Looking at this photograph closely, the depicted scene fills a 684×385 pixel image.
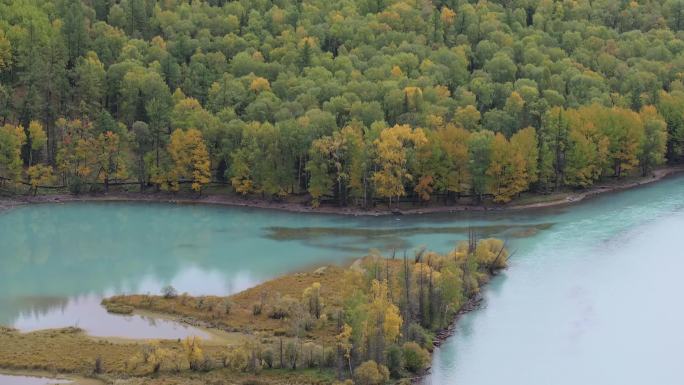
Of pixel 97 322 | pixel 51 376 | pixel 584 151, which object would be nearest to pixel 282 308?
pixel 97 322

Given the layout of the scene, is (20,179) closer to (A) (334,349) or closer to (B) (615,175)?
(A) (334,349)

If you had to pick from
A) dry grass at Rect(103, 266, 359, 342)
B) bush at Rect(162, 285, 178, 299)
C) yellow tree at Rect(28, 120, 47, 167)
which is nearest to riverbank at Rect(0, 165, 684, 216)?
yellow tree at Rect(28, 120, 47, 167)

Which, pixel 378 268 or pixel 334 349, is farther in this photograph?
pixel 378 268

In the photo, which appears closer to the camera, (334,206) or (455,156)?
(455,156)

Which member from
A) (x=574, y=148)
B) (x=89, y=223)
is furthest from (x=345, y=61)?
(x=89, y=223)

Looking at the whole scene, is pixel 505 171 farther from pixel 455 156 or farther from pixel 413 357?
pixel 413 357

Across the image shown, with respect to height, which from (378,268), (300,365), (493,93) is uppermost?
(493,93)
